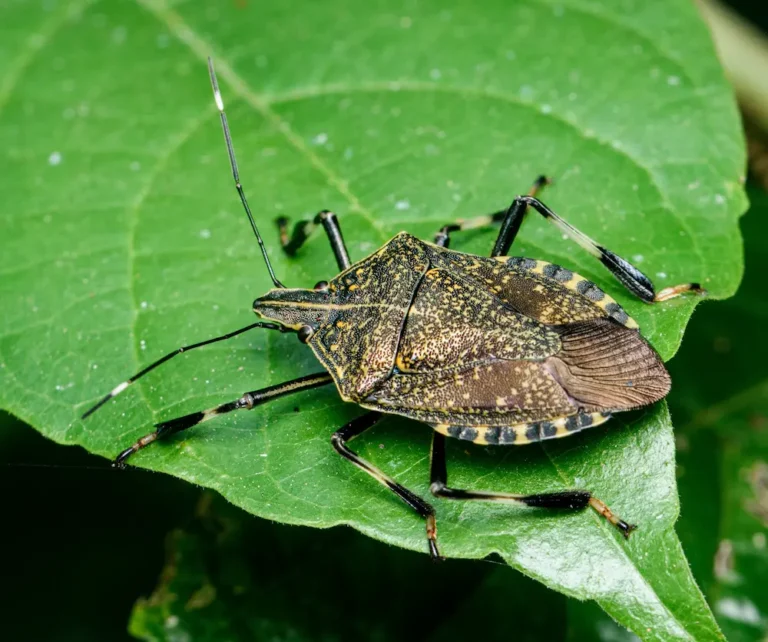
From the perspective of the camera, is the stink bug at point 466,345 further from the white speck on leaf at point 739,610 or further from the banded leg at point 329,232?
the white speck on leaf at point 739,610

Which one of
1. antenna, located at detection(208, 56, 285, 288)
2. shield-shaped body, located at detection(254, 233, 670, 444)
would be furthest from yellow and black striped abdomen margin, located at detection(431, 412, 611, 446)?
antenna, located at detection(208, 56, 285, 288)

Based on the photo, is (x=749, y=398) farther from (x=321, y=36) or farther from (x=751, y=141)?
(x=321, y=36)

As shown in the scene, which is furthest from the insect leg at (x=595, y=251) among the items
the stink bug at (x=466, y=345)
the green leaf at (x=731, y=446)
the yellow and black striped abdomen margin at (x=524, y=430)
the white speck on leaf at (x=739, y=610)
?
the white speck on leaf at (x=739, y=610)

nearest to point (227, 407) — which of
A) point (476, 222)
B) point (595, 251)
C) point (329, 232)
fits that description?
point (329, 232)

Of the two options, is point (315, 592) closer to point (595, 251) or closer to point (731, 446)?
point (595, 251)

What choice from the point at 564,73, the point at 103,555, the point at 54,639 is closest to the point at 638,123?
the point at 564,73

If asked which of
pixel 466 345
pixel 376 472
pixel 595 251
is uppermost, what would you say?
pixel 595 251
